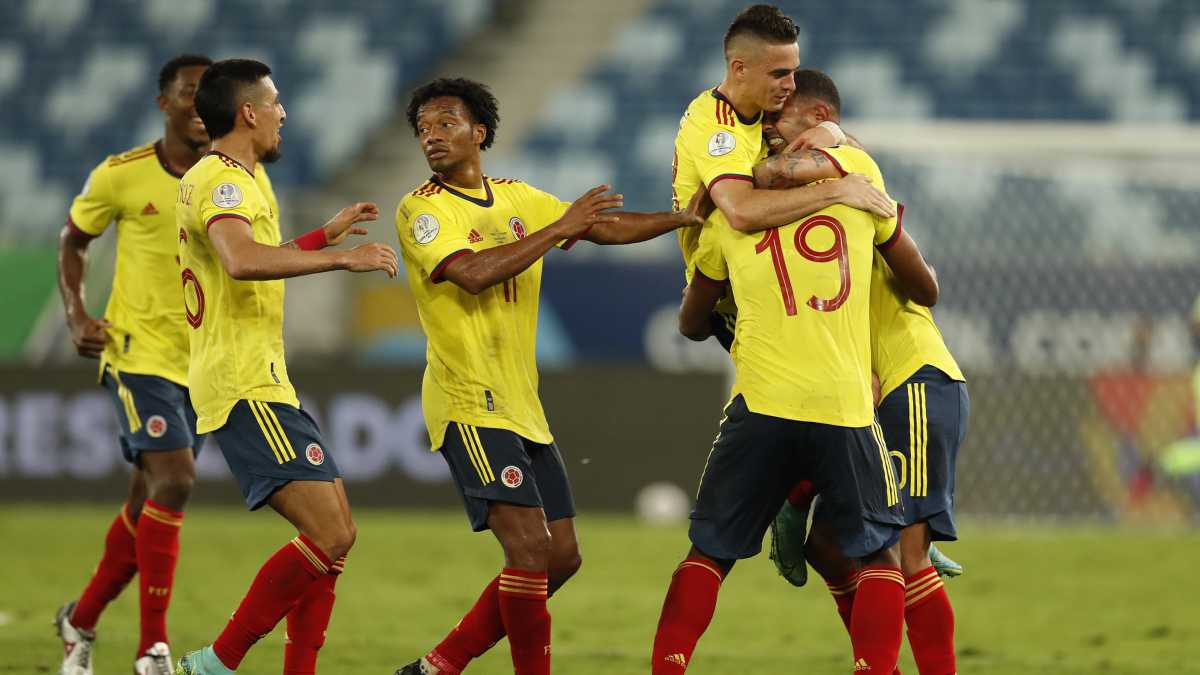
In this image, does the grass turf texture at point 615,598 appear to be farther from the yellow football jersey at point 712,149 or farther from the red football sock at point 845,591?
the yellow football jersey at point 712,149

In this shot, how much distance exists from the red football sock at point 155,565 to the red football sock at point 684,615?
2.04m

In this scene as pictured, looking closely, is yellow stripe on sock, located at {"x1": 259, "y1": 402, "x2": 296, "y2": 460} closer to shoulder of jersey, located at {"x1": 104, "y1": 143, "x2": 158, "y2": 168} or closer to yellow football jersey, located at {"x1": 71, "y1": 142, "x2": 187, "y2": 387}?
yellow football jersey, located at {"x1": 71, "y1": 142, "x2": 187, "y2": 387}

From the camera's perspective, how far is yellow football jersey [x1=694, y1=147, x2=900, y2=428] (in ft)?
14.9

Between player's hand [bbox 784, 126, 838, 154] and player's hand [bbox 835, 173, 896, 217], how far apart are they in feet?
0.46

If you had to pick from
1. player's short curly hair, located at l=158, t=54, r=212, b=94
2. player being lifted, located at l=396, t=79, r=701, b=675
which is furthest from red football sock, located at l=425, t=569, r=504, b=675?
player's short curly hair, located at l=158, t=54, r=212, b=94

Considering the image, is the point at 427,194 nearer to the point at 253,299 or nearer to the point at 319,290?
the point at 253,299

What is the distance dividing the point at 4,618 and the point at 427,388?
3.41m

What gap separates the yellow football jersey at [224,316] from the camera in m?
4.96

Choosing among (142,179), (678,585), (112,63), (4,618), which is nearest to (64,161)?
(112,63)

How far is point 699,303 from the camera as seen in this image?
4914 millimetres

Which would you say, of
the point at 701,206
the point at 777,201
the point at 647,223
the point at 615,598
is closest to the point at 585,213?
the point at 647,223

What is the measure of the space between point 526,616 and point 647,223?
125 cm

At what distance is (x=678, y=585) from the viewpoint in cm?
471

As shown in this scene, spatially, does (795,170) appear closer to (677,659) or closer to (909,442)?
(909,442)
